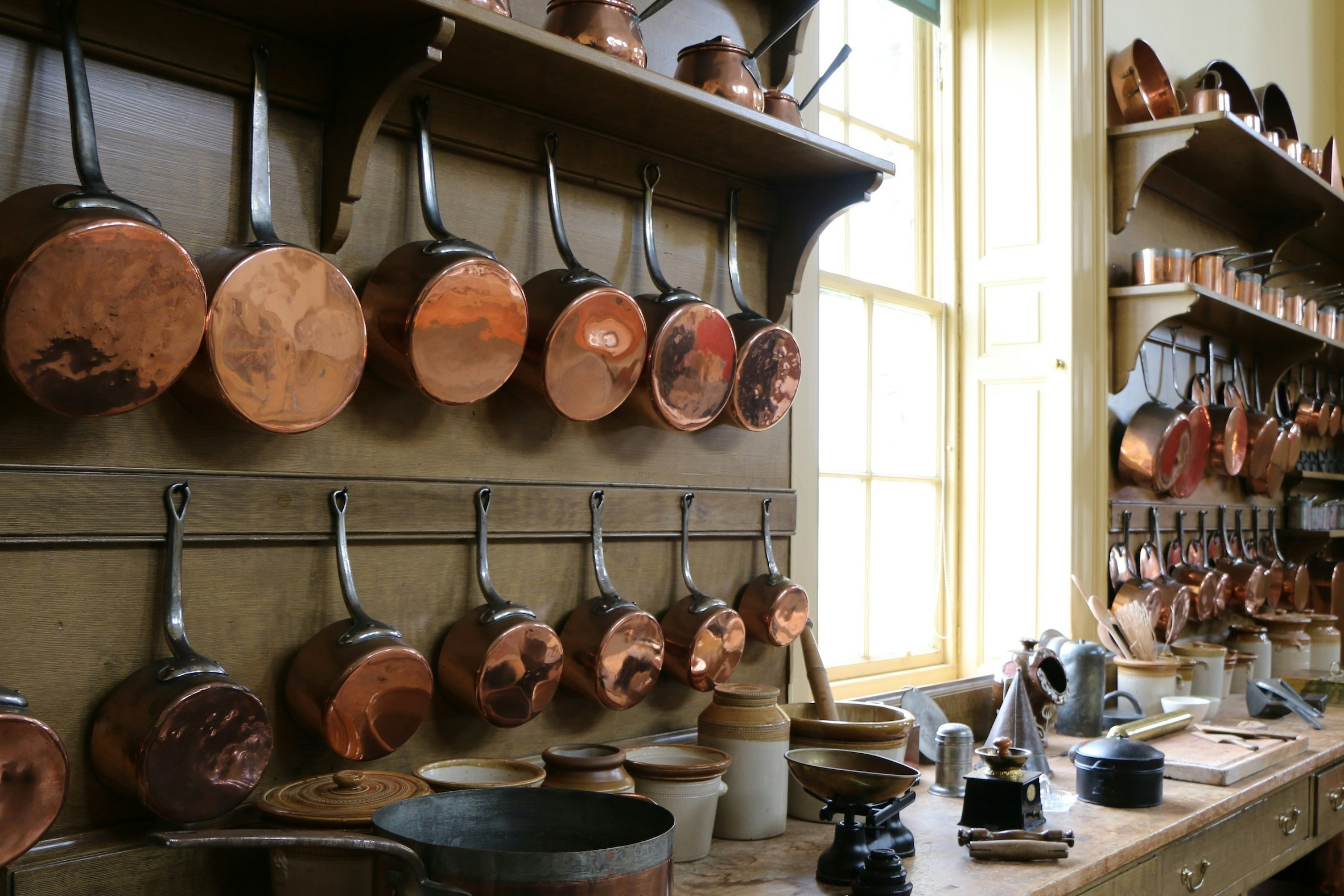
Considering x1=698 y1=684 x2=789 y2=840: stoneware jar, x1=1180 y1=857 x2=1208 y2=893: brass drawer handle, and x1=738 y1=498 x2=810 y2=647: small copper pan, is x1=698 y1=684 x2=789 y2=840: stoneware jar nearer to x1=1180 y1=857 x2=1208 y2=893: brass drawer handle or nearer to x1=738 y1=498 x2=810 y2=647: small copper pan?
x1=738 y1=498 x2=810 y2=647: small copper pan

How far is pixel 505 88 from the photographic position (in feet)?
4.89

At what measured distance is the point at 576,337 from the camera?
153cm

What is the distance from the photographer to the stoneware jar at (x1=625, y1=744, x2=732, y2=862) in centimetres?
149

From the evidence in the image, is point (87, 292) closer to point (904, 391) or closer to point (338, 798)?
point (338, 798)

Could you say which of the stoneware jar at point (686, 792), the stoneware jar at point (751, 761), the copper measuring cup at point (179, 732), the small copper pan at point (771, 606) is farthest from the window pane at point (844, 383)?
the copper measuring cup at point (179, 732)

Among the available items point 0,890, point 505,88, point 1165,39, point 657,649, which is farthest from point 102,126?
point 1165,39

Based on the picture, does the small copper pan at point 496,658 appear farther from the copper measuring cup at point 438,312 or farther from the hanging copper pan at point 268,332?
the hanging copper pan at point 268,332

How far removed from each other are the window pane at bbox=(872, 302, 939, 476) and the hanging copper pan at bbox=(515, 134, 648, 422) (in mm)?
1409

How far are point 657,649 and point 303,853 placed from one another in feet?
2.03

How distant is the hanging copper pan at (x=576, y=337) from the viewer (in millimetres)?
1516

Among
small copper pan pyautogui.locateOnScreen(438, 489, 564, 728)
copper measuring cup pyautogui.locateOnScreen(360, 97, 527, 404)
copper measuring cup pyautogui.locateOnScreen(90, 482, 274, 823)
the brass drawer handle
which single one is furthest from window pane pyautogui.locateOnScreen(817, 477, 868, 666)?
copper measuring cup pyautogui.locateOnScreen(90, 482, 274, 823)

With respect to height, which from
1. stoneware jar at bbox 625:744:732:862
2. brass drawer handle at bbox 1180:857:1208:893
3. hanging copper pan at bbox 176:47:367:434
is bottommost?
brass drawer handle at bbox 1180:857:1208:893

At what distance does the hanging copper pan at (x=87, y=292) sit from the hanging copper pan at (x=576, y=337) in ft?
1.53

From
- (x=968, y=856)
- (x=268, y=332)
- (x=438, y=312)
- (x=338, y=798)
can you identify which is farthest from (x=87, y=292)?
(x=968, y=856)
